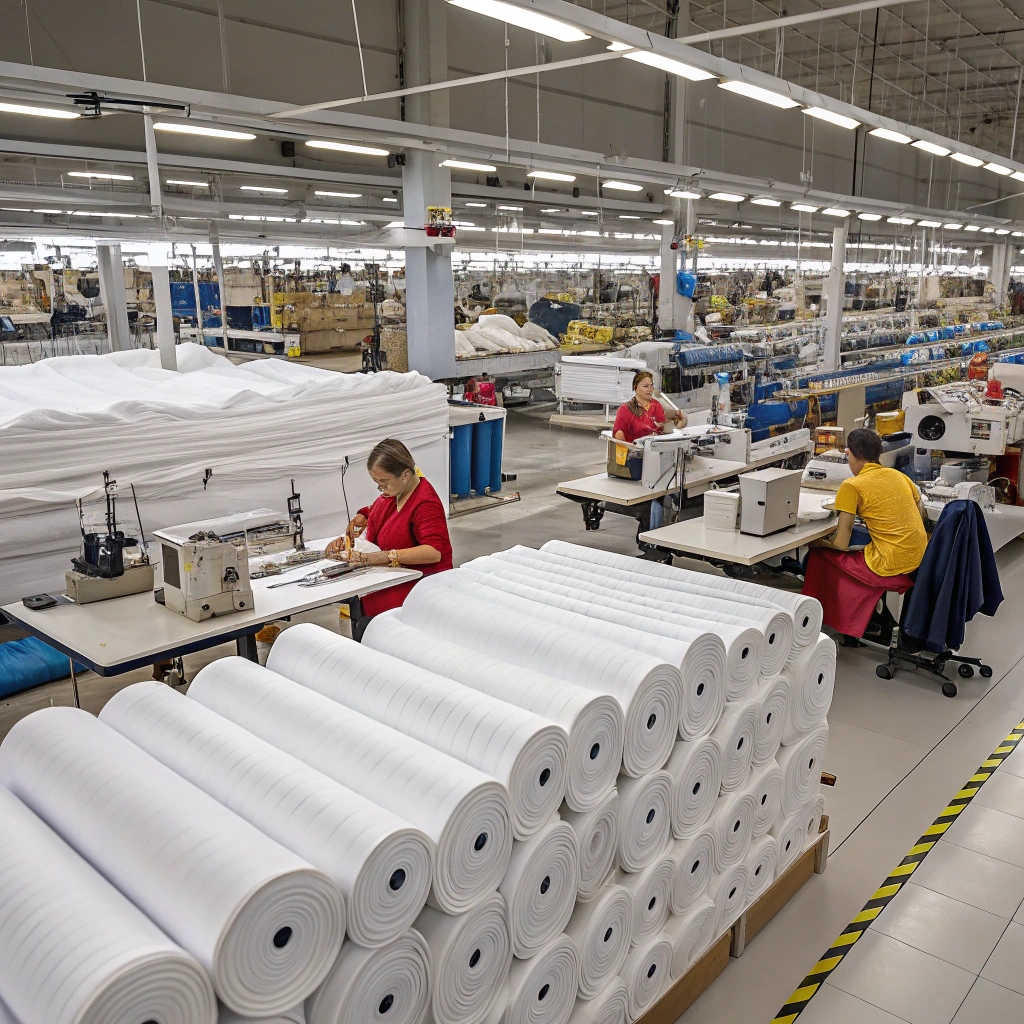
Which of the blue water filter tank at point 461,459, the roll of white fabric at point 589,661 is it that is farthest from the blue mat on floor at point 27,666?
the blue water filter tank at point 461,459

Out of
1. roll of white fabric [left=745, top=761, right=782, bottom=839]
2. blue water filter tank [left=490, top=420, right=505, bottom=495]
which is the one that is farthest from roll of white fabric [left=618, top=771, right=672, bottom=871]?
blue water filter tank [left=490, top=420, right=505, bottom=495]

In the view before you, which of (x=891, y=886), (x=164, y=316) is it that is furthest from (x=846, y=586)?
(x=164, y=316)

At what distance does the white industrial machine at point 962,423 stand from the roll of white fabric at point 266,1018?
22.2 ft

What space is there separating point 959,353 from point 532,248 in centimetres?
649

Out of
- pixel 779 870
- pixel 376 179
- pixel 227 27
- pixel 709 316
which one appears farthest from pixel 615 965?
pixel 709 316

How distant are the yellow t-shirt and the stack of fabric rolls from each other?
6.25 feet

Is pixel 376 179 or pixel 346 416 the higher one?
pixel 376 179

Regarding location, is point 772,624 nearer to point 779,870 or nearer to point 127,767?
point 779,870

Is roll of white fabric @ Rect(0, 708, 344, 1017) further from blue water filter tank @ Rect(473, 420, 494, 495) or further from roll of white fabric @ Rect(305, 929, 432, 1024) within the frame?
blue water filter tank @ Rect(473, 420, 494, 495)

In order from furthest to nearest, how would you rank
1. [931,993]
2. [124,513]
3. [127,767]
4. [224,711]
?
[124,513]
[931,993]
[224,711]
[127,767]

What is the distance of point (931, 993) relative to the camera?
2.86 m

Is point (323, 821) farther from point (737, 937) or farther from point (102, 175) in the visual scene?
point (102, 175)

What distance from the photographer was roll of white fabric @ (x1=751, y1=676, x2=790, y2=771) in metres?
2.91

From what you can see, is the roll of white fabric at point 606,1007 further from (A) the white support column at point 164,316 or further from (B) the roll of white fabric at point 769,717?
(A) the white support column at point 164,316
